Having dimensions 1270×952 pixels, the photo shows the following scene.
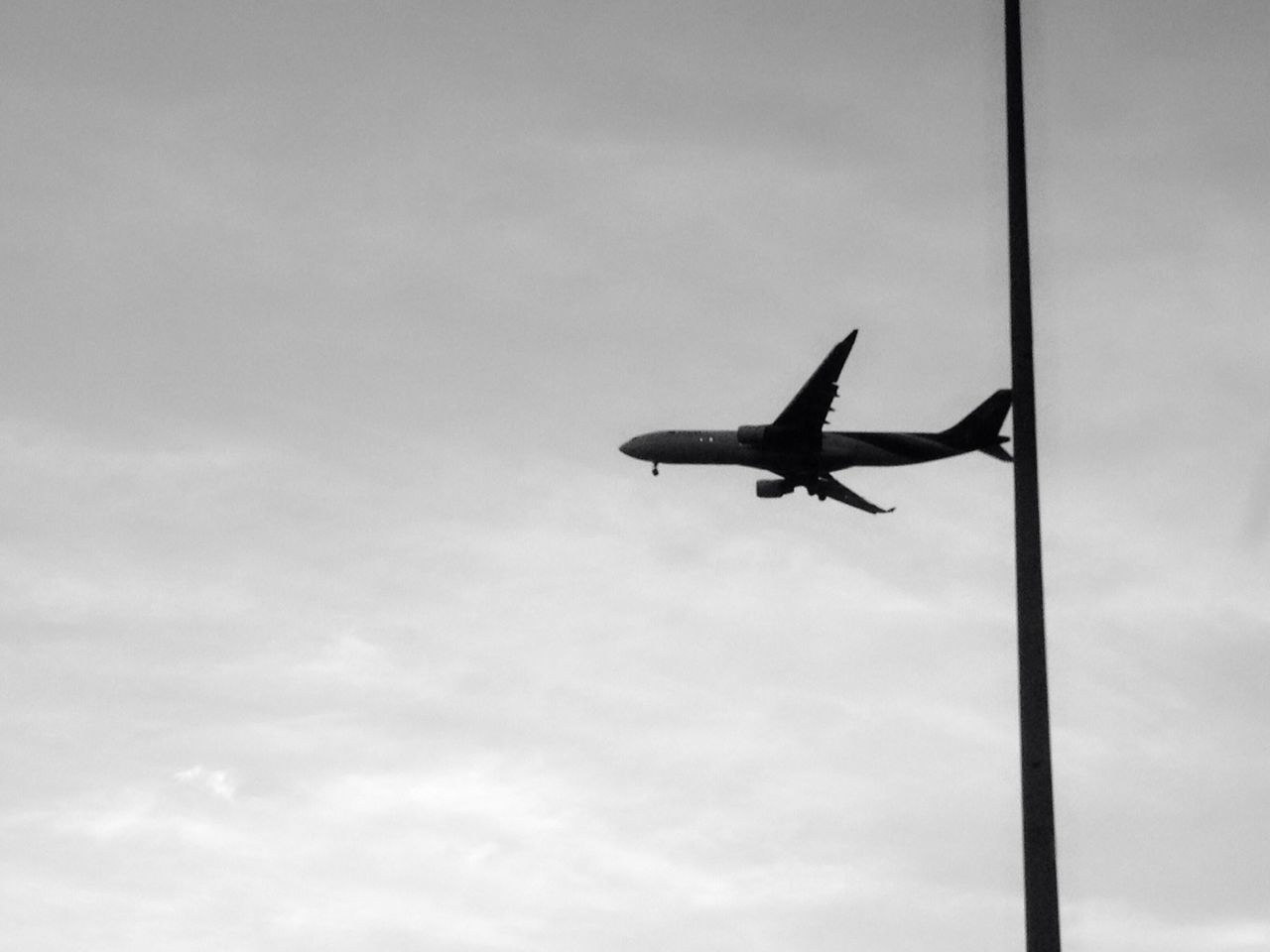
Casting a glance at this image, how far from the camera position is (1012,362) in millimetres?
21359

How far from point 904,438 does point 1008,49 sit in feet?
229

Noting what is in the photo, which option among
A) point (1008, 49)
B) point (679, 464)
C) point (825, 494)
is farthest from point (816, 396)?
point (1008, 49)

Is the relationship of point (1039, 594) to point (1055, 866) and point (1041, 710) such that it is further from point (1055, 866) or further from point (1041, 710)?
point (1055, 866)

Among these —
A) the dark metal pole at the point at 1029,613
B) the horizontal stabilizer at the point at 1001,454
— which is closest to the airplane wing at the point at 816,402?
the horizontal stabilizer at the point at 1001,454

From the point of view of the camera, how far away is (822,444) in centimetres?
8775

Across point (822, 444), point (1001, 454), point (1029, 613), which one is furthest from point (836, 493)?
point (1029, 613)

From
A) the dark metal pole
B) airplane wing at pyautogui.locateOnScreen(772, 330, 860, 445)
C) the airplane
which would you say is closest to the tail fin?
the airplane

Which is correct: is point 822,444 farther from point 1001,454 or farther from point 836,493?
point 1001,454

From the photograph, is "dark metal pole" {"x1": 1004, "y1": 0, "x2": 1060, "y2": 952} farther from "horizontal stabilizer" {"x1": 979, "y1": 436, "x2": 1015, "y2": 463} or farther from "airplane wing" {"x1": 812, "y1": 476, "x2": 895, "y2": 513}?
→ "airplane wing" {"x1": 812, "y1": 476, "x2": 895, "y2": 513}

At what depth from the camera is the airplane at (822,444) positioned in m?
85.4

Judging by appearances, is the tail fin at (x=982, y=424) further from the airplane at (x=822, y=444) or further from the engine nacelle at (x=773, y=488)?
the engine nacelle at (x=773, y=488)

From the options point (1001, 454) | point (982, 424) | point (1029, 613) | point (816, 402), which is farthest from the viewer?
point (982, 424)

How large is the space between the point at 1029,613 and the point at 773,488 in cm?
6670

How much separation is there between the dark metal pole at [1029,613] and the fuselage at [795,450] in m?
65.8
